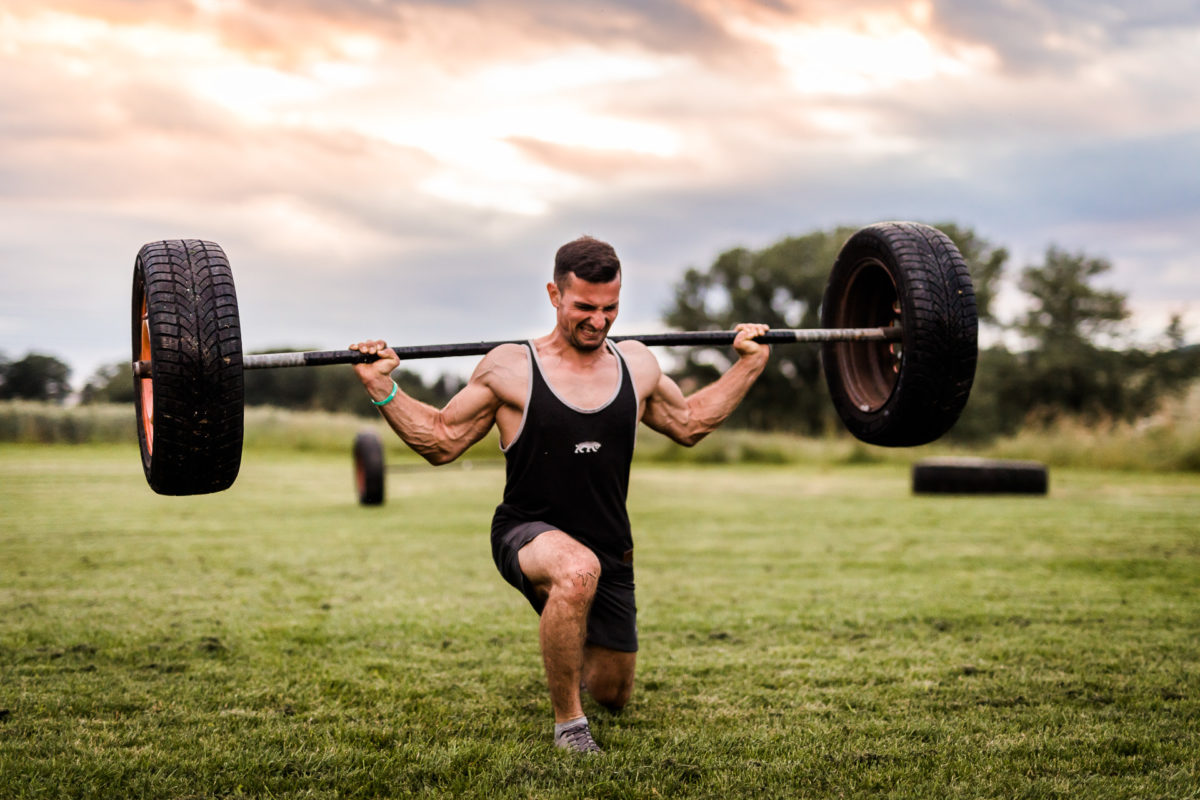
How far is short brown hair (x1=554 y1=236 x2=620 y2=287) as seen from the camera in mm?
3129

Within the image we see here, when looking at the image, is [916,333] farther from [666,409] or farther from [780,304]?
[780,304]

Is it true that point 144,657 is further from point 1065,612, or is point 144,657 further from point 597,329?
point 1065,612

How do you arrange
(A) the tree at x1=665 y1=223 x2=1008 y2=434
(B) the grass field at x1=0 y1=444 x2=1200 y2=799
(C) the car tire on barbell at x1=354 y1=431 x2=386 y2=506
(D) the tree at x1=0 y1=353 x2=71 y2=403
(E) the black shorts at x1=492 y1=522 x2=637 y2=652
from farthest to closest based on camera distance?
1. (A) the tree at x1=665 y1=223 x2=1008 y2=434
2. (D) the tree at x1=0 y1=353 x2=71 y2=403
3. (C) the car tire on barbell at x1=354 y1=431 x2=386 y2=506
4. (E) the black shorts at x1=492 y1=522 x2=637 y2=652
5. (B) the grass field at x1=0 y1=444 x2=1200 y2=799

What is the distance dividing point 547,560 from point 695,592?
2.94m

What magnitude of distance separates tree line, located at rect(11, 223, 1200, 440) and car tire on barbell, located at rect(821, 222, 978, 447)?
56.9 ft

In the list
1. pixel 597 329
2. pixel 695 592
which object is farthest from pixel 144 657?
pixel 695 592

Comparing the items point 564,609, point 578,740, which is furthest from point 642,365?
point 578,740

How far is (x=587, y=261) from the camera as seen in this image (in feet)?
10.3

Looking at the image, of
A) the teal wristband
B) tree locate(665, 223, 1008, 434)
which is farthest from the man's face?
tree locate(665, 223, 1008, 434)

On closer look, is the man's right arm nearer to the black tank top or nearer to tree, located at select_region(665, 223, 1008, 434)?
the black tank top

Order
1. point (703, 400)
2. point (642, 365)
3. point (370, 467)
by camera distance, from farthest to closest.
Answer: point (370, 467), point (703, 400), point (642, 365)

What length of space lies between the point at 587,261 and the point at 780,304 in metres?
38.0

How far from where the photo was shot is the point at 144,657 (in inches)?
161

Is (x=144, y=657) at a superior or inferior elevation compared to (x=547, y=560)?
inferior
